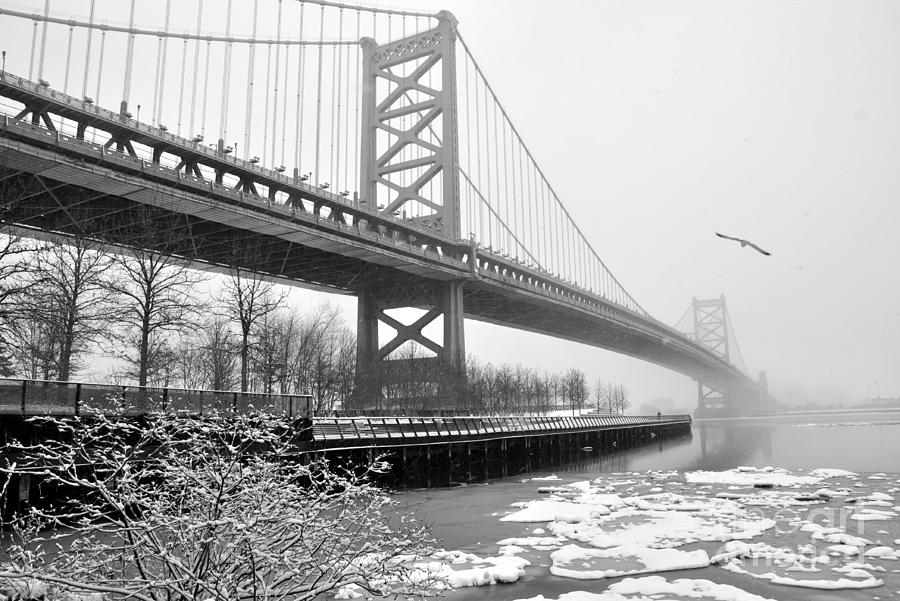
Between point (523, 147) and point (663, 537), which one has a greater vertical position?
point (523, 147)

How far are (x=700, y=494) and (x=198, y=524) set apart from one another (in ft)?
62.0

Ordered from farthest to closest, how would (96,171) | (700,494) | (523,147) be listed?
(523,147)
(96,171)
(700,494)

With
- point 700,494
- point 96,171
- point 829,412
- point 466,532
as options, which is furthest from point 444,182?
point 829,412

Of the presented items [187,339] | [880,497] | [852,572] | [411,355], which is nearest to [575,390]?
[411,355]

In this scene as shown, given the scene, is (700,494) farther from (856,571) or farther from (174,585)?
(174,585)

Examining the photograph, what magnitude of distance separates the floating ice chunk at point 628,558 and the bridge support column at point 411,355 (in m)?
35.6

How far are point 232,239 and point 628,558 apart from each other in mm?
34861

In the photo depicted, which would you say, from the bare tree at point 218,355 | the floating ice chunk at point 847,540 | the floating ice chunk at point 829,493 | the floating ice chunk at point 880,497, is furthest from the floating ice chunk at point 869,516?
the bare tree at point 218,355

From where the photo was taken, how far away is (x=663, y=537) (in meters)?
14.2

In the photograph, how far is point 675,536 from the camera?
14.2 metres

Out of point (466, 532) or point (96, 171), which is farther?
point (96, 171)

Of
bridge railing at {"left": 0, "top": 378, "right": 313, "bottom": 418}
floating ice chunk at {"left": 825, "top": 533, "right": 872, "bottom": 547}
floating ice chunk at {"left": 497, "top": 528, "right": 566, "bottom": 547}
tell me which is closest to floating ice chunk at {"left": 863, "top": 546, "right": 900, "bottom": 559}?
floating ice chunk at {"left": 825, "top": 533, "right": 872, "bottom": 547}

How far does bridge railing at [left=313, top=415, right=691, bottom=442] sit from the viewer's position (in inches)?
965

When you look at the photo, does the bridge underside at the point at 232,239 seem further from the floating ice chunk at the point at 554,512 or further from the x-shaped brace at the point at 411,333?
the floating ice chunk at the point at 554,512
